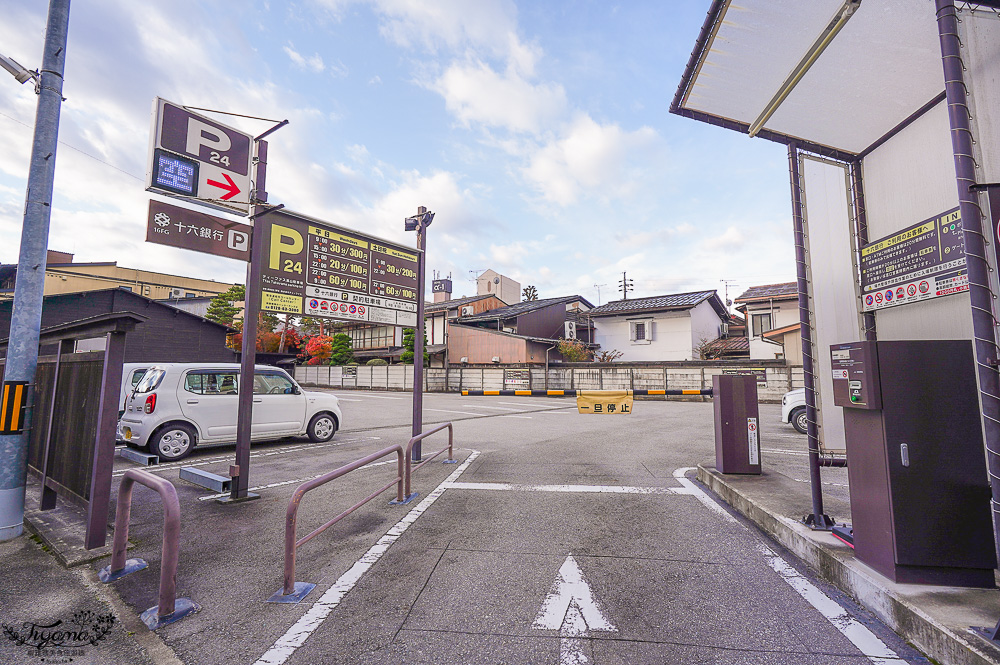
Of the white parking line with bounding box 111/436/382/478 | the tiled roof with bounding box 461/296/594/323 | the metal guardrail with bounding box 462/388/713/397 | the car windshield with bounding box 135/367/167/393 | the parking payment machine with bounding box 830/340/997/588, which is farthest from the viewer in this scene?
the tiled roof with bounding box 461/296/594/323

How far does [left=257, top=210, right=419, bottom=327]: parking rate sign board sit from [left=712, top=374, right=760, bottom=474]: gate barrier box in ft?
16.0

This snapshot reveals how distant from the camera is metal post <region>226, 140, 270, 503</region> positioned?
16.3 ft

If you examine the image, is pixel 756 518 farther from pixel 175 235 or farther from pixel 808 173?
pixel 175 235

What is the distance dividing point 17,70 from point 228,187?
1.83 metres

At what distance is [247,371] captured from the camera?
5043mm

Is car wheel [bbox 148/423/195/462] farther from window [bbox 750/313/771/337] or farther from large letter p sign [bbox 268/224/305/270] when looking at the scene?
window [bbox 750/313/771/337]

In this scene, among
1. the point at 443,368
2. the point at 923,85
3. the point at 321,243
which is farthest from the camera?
the point at 443,368

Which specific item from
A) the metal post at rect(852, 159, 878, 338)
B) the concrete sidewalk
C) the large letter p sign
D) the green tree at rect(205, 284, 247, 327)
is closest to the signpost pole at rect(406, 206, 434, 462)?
the large letter p sign

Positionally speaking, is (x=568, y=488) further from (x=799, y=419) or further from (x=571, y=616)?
(x=799, y=419)

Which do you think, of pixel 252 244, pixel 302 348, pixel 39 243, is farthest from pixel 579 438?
pixel 302 348

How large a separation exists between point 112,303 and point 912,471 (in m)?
24.2

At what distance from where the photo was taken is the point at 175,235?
463 centimetres

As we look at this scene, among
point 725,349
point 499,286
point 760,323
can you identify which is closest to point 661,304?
point 725,349

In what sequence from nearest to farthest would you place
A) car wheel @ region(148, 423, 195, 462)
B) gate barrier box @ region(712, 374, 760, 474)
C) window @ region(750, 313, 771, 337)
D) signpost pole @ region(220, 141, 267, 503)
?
signpost pole @ region(220, 141, 267, 503) < gate barrier box @ region(712, 374, 760, 474) < car wheel @ region(148, 423, 195, 462) < window @ region(750, 313, 771, 337)
